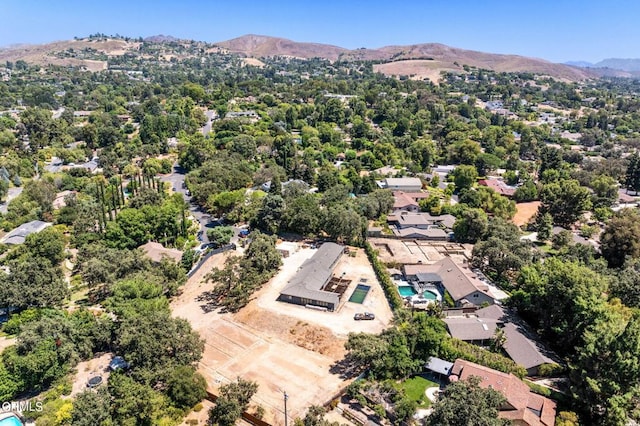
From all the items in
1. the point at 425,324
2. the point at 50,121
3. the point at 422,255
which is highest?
the point at 50,121

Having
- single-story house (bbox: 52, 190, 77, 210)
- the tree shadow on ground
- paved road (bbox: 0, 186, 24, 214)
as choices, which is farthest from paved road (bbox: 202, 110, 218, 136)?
the tree shadow on ground

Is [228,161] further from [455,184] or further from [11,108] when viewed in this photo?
[11,108]

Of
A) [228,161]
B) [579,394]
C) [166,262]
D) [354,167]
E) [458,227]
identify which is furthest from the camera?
Result: [354,167]

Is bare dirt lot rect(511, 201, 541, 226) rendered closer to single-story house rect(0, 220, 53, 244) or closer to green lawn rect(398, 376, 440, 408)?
green lawn rect(398, 376, 440, 408)

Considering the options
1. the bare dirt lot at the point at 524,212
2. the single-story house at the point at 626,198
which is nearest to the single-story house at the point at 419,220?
the bare dirt lot at the point at 524,212

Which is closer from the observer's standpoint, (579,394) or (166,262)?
(579,394)

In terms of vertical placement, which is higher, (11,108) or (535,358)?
(11,108)

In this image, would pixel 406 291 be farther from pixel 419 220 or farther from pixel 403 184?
pixel 403 184

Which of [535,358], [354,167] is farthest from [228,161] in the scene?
[535,358]
